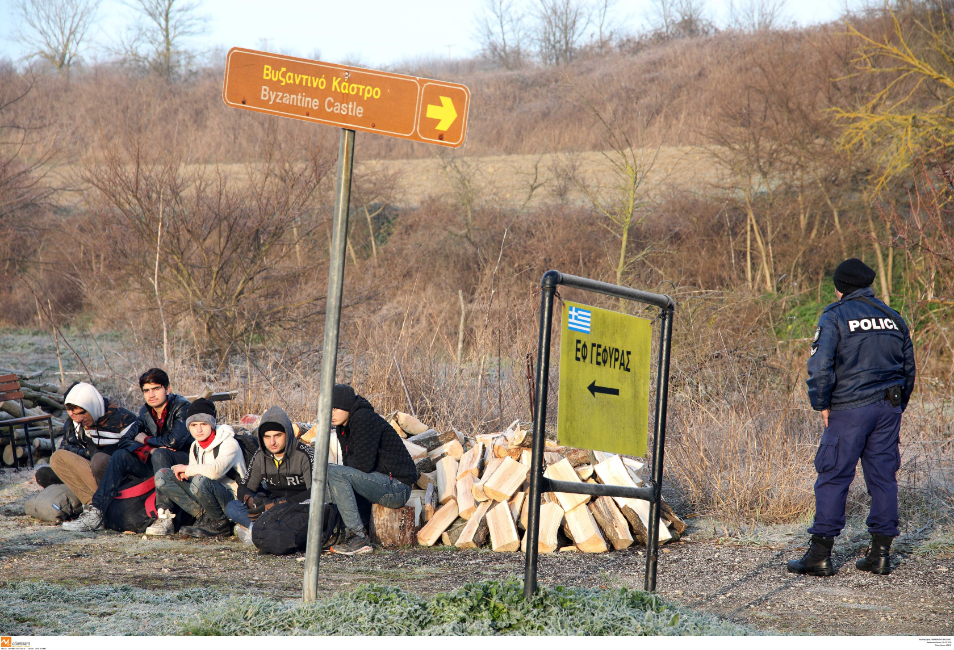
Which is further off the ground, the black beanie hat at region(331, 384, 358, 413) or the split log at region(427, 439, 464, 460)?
the black beanie hat at region(331, 384, 358, 413)

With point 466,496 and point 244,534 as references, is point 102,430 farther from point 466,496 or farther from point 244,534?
point 466,496

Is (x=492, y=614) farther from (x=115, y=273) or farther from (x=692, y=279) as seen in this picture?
(x=692, y=279)

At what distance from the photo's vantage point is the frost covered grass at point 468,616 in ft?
10.3

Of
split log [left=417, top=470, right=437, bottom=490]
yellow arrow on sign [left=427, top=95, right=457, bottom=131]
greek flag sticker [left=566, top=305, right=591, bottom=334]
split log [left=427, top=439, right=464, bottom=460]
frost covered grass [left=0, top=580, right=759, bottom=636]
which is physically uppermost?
yellow arrow on sign [left=427, top=95, right=457, bottom=131]

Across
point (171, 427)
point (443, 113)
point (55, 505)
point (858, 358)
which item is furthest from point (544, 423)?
point (55, 505)

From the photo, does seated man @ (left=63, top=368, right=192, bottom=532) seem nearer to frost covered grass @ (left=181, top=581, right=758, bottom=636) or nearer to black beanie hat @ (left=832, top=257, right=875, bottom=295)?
frost covered grass @ (left=181, top=581, right=758, bottom=636)

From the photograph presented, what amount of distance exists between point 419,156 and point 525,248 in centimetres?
1389

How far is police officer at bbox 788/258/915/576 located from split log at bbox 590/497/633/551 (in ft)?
3.92

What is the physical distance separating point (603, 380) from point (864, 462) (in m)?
2.44

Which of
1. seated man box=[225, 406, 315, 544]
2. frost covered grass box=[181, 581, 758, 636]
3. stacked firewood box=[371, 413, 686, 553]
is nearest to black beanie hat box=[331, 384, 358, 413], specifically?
seated man box=[225, 406, 315, 544]

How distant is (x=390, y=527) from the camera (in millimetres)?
5840

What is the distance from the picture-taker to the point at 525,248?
2289cm

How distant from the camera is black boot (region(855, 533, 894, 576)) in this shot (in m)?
4.85

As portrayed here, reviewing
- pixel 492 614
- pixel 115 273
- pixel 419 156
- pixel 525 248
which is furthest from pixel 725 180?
pixel 492 614
